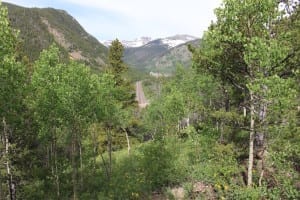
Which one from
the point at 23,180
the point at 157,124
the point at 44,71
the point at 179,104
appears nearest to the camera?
the point at 44,71

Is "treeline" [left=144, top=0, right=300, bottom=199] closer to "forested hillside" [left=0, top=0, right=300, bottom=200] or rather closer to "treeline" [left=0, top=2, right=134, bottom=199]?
"forested hillside" [left=0, top=0, right=300, bottom=200]

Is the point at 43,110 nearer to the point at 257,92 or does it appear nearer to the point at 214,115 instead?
the point at 214,115

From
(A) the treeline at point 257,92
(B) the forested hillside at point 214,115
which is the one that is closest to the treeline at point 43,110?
(B) the forested hillside at point 214,115

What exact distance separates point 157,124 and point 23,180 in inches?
1461

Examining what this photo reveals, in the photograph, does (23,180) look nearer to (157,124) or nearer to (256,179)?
(256,179)

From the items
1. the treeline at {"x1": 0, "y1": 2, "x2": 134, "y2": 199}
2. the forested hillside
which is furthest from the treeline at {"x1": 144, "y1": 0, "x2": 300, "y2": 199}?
the treeline at {"x1": 0, "y1": 2, "x2": 134, "y2": 199}

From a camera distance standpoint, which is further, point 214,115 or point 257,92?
point 214,115

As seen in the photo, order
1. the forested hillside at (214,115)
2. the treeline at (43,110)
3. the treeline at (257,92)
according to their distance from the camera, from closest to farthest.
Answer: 1. the treeline at (257,92)
2. the forested hillside at (214,115)
3. the treeline at (43,110)

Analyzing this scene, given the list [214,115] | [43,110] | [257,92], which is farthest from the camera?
[43,110]

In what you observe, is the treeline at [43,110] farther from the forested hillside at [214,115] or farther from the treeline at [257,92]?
the treeline at [257,92]

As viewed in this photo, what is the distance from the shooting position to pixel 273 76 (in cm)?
1512

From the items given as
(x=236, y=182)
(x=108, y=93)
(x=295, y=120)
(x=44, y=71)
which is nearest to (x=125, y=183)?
(x=108, y=93)

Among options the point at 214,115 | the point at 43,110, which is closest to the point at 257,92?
the point at 214,115

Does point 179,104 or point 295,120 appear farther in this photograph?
point 179,104
